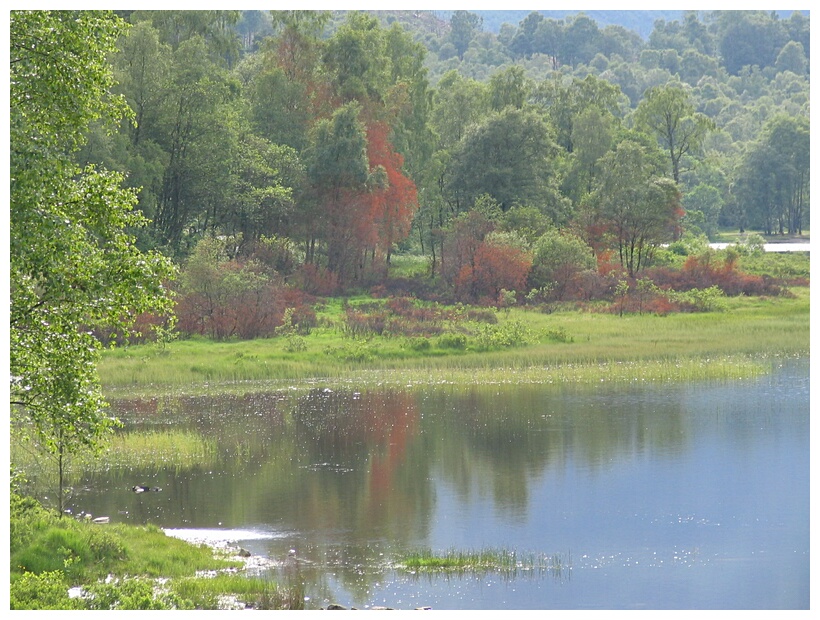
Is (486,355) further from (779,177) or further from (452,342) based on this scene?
(779,177)

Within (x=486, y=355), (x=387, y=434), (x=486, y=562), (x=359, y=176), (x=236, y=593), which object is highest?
(x=359, y=176)

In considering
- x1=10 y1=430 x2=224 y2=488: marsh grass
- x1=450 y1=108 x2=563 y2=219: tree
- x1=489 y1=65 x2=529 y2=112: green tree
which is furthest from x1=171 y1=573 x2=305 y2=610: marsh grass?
x1=489 y1=65 x2=529 y2=112: green tree

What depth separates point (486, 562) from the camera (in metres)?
18.0

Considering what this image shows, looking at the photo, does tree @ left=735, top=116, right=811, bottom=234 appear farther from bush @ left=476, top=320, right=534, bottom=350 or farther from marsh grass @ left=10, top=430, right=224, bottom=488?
marsh grass @ left=10, top=430, right=224, bottom=488

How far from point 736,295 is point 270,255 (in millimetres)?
20709

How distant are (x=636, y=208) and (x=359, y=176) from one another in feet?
44.0

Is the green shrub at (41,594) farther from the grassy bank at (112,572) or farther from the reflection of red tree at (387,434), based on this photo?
the reflection of red tree at (387,434)

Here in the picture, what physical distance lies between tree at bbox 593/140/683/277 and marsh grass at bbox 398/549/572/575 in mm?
37219

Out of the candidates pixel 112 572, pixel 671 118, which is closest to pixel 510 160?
pixel 671 118

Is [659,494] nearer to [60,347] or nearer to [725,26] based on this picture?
[60,347]

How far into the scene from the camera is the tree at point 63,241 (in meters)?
13.6

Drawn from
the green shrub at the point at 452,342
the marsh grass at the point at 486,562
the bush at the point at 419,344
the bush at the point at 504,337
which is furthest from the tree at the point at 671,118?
the marsh grass at the point at 486,562

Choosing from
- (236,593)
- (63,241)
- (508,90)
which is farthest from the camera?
(508,90)

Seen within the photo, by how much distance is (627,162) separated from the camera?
57688mm
